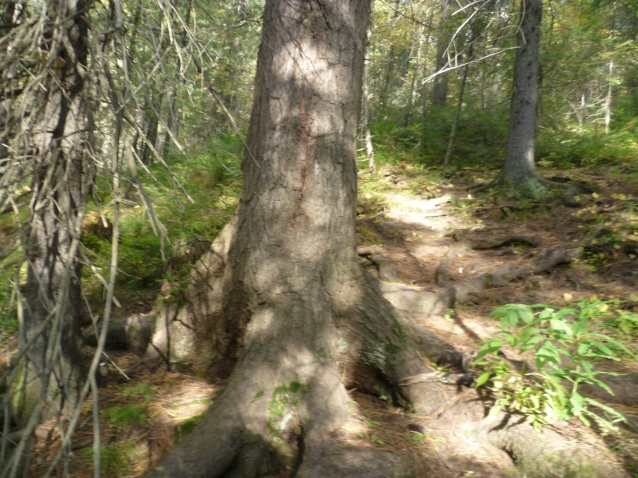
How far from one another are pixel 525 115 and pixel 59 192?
8.56m

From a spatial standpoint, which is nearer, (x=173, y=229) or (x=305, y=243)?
(x=305, y=243)

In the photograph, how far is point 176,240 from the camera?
5738 mm

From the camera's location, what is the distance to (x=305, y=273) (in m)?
A: 3.43

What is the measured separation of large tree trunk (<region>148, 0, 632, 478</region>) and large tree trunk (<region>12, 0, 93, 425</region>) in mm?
1207

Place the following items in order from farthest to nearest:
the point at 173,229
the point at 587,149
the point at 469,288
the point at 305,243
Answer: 1. the point at 587,149
2. the point at 173,229
3. the point at 469,288
4. the point at 305,243

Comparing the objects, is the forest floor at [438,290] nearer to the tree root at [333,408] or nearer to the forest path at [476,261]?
the forest path at [476,261]

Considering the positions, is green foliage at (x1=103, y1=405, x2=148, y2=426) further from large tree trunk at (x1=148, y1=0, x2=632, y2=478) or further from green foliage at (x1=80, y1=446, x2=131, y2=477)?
large tree trunk at (x1=148, y1=0, x2=632, y2=478)

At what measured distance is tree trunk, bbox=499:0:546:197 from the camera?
849cm

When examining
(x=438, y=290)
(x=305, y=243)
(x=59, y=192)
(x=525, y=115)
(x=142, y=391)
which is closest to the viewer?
(x=59, y=192)

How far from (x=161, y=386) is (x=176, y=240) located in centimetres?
231

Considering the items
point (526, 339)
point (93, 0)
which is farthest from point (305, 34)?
point (526, 339)

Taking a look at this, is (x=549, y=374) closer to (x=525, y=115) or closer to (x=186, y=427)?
(x=186, y=427)

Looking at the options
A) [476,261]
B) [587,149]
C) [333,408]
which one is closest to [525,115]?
[587,149]

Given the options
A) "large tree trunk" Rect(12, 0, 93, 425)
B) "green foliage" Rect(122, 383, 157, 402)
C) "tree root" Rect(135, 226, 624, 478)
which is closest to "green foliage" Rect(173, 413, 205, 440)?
"tree root" Rect(135, 226, 624, 478)
